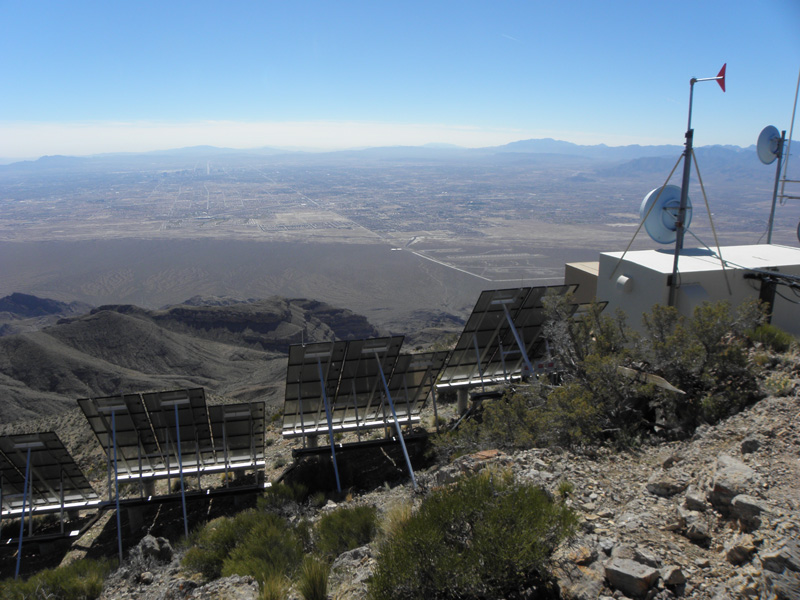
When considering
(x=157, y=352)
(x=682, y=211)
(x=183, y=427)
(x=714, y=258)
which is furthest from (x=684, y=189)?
(x=157, y=352)

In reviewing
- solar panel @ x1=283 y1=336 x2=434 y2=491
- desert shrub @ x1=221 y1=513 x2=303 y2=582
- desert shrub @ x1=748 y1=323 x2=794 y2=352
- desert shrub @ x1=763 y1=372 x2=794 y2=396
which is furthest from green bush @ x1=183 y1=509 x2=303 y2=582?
desert shrub @ x1=748 y1=323 x2=794 y2=352

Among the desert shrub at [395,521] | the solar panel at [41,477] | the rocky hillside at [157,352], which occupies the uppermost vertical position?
the desert shrub at [395,521]

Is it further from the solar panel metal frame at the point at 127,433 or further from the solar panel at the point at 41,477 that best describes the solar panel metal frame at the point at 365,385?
the solar panel at the point at 41,477

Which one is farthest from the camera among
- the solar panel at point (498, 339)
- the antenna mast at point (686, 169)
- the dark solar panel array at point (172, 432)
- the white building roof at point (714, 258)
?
the white building roof at point (714, 258)

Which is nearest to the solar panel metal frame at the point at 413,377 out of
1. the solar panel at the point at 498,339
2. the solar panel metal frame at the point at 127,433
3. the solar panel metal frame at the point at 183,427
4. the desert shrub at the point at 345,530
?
the solar panel at the point at 498,339

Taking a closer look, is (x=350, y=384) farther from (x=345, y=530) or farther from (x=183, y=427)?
(x=345, y=530)

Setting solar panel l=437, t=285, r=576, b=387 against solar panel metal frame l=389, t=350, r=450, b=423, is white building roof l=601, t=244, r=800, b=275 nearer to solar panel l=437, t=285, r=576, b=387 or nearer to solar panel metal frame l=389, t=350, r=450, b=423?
solar panel l=437, t=285, r=576, b=387

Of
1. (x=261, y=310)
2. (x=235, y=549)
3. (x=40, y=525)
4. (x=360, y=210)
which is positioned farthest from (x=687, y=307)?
(x=360, y=210)
